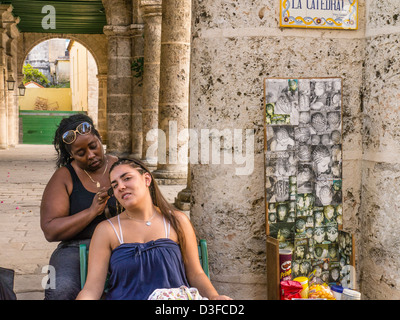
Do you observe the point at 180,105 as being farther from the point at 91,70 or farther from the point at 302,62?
the point at 91,70

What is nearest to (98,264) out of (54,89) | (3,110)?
(3,110)

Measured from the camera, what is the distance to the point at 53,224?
297 cm

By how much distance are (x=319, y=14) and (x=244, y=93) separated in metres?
0.55

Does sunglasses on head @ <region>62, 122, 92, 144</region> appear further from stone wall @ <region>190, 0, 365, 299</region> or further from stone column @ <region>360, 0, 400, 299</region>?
stone column @ <region>360, 0, 400, 299</region>

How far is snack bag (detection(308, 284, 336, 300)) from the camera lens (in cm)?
268

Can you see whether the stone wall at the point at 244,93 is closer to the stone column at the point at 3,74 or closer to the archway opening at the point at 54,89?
the stone column at the point at 3,74

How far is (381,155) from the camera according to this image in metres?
2.94

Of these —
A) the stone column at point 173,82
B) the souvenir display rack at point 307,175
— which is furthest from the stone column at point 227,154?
the stone column at point 173,82

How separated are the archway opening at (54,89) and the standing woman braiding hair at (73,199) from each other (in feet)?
64.0

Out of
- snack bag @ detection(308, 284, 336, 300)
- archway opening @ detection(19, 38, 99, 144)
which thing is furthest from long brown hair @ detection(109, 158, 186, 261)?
Result: archway opening @ detection(19, 38, 99, 144)

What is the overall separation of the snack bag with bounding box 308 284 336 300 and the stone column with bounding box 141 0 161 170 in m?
8.95

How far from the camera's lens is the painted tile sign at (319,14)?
115 inches

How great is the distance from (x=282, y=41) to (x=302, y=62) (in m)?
0.15

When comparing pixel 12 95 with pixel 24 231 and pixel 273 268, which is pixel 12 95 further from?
pixel 273 268
